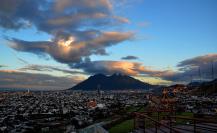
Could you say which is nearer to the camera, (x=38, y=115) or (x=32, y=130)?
(x=32, y=130)

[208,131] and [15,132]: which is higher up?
[208,131]

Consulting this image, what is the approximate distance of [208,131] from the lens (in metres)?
13.5

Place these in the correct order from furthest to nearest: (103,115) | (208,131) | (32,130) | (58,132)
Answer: (103,115), (32,130), (58,132), (208,131)

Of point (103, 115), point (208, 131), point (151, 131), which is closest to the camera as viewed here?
point (208, 131)

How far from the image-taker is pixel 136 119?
53.6 feet

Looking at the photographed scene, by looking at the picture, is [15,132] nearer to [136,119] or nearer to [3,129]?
[3,129]

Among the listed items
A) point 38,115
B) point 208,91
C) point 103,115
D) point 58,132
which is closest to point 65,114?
point 38,115

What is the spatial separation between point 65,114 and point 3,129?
30.4m

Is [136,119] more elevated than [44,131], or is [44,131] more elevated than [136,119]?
[136,119]

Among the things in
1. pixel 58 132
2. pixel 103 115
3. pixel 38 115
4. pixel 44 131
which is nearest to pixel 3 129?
pixel 44 131

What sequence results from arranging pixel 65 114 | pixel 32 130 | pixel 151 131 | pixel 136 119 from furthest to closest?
pixel 65 114, pixel 32 130, pixel 136 119, pixel 151 131

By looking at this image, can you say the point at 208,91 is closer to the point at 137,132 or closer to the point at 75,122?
the point at 75,122

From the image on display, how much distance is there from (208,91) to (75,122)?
53.0 meters

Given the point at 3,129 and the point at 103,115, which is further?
the point at 103,115
